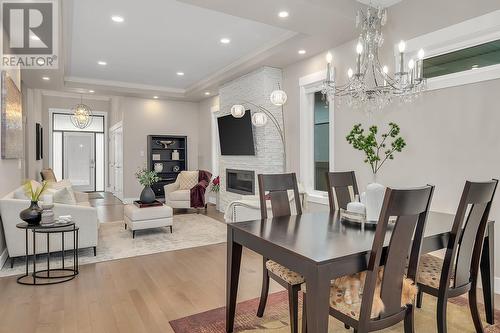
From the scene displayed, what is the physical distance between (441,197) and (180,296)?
275 cm

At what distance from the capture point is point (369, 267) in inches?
60.1

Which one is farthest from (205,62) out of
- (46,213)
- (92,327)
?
(92,327)

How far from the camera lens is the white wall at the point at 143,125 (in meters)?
8.56

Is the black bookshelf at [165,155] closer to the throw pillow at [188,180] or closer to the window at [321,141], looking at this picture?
the throw pillow at [188,180]

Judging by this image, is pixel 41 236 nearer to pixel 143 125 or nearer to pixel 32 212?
pixel 32 212

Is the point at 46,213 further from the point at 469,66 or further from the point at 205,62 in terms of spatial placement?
the point at 469,66

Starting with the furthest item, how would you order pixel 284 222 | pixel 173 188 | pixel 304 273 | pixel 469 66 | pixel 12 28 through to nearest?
pixel 173 188 < pixel 12 28 < pixel 469 66 < pixel 284 222 < pixel 304 273

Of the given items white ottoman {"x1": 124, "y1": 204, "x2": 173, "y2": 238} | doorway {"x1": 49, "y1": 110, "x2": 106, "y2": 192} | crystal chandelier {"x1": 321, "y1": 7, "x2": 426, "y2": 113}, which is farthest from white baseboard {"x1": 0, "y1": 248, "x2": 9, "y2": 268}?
doorway {"x1": 49, "y1": 110, "x2": 106, "y2": 192}

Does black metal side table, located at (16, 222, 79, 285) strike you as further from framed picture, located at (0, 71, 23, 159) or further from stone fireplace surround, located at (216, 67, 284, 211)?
stone fireplace surround, located at (216, 67, 284, 211)

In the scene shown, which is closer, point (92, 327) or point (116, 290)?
point (92, 327)

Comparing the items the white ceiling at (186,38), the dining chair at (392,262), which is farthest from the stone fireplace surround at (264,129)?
the dining chair at (392,262)

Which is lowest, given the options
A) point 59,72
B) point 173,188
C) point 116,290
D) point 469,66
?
point 116,290

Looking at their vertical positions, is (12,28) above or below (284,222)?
above

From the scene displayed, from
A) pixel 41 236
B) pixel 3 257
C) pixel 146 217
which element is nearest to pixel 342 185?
pixel 146 217
